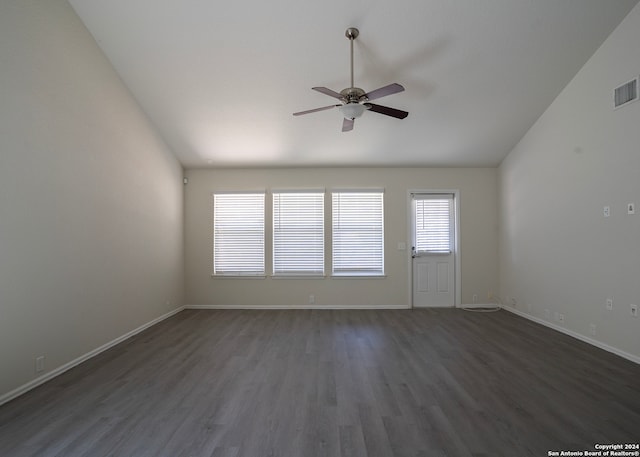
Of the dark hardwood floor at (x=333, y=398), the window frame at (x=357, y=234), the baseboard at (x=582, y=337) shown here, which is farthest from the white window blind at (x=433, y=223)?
the dark hardwood floor at (x=333, y=398)

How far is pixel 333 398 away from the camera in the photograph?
8.71 feet

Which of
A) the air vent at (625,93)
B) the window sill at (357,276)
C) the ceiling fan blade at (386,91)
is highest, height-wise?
the air vent at (625,93)

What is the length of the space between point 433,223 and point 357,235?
4.96 feet

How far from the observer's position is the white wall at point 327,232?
5.90 meters

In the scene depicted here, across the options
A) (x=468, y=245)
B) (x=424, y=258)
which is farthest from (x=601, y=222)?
(x=424, y=258)

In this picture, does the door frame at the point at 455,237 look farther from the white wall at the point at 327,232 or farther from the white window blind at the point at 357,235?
the white window blind at the point at 357,235

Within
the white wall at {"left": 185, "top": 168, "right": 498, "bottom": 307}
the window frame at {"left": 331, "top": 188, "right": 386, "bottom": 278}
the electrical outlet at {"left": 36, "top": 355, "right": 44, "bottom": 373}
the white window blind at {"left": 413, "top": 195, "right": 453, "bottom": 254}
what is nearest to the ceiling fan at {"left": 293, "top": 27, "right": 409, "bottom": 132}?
the window frame at {"left": 331, "top": 188, "right": 386, "bottom": 278}

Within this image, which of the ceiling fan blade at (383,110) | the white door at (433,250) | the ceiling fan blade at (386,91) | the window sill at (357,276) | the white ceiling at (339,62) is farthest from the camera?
the white door at (433,250)

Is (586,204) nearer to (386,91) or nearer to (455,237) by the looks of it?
(455,237)

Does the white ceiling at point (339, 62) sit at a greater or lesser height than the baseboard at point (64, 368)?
greater

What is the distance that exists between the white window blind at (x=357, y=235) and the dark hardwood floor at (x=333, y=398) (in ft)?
5.82

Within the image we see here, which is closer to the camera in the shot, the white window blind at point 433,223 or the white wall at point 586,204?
the white wall at point 586,204

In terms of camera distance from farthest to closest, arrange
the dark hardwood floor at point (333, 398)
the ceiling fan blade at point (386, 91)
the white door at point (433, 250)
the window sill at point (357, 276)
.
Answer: the white door at point (433, 250) → the window sill at point (357, 276) → the ceiling fan blade at point (386, 91) → the dark hardwood floor at point (333, 398)

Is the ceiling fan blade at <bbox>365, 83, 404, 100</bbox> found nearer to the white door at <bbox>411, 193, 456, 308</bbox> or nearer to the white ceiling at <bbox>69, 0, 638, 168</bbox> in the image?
the white ceiling at <bbox>69, 0, 638, 168</bbox>
